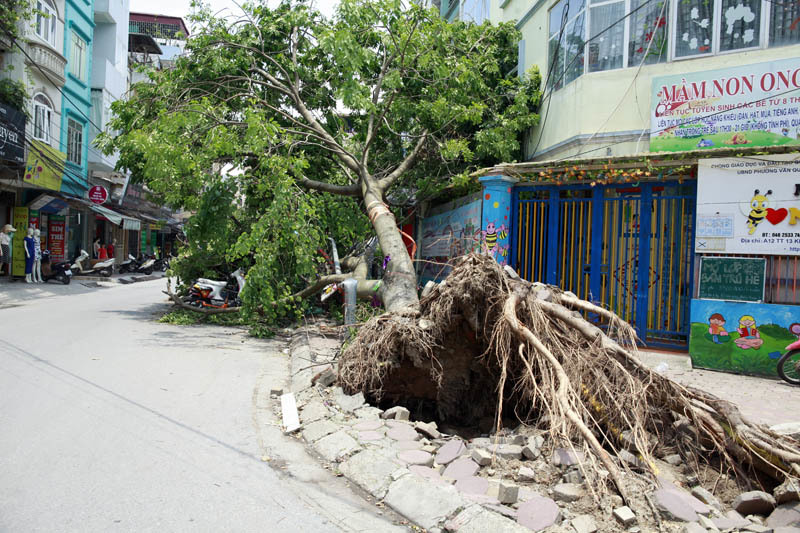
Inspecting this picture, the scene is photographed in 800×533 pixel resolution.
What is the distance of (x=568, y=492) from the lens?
3660 mm

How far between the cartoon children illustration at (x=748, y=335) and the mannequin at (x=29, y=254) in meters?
19.3

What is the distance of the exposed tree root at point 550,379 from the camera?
4152 millimetres

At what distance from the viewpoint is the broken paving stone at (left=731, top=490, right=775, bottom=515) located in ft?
12.1

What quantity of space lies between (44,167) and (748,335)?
20.3 m

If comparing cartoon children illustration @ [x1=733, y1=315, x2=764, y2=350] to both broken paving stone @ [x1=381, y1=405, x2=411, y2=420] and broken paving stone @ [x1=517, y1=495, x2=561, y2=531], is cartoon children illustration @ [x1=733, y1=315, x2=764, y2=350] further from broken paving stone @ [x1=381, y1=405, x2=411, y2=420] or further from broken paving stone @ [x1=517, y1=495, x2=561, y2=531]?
broken paving stone @ [x1=517, y1=495, x2=561, y2=531]

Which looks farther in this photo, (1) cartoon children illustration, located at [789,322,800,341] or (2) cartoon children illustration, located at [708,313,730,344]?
(2) cartoon children illustration, located at [708,313,730,344]

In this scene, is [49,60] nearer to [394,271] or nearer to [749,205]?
[394,271]

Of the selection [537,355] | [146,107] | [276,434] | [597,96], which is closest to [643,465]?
[537,355]

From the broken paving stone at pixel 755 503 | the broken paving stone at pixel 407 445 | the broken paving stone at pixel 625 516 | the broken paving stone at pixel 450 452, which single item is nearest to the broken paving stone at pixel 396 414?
the broken paving stone at pixel 407 445

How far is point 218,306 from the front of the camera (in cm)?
1236

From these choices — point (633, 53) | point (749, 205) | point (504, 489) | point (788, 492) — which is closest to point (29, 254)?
point (633, 53)

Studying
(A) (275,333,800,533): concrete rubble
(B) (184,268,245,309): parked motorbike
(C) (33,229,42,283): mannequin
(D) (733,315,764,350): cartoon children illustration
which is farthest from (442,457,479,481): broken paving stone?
(C) (33,229,42,283): mannequin

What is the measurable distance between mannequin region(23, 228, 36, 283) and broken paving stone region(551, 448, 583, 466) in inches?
734

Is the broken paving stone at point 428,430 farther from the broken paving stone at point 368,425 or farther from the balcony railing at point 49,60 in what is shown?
the balcony railing at point 49,60
